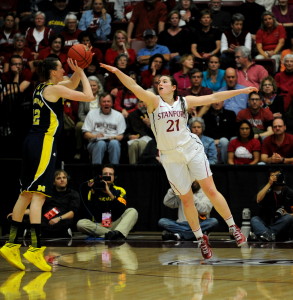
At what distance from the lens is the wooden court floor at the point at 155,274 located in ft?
20.3

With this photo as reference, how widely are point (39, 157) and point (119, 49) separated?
807 centimetres

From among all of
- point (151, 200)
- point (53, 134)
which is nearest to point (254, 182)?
point (151, 200)

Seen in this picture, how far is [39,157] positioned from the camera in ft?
25.9

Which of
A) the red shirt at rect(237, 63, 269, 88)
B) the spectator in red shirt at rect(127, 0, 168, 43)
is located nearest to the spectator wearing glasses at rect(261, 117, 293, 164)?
the red shirt at rect(237, 63, 269, 88)

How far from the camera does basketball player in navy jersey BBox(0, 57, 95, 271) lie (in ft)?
25.7

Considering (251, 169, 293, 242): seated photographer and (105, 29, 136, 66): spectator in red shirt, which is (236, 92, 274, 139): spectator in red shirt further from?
(105, 29, 136, 66): spectator in red shirt

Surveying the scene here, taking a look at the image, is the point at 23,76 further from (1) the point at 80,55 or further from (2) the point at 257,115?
(1) the point at 80,55

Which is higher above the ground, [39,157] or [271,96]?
[271,96]

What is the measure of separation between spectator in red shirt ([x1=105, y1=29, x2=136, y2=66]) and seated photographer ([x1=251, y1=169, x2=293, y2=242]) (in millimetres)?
5309

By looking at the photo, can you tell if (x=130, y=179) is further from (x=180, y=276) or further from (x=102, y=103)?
(x=180, y=276)

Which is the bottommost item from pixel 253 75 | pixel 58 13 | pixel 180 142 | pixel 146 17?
pixel 180 142

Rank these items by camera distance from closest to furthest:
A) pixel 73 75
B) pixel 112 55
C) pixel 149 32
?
pixel 73 75, pixel 149 32, pixel 112 55

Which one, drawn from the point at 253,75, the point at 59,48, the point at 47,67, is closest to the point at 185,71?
the point at 253,75

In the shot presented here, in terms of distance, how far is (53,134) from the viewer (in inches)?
315
